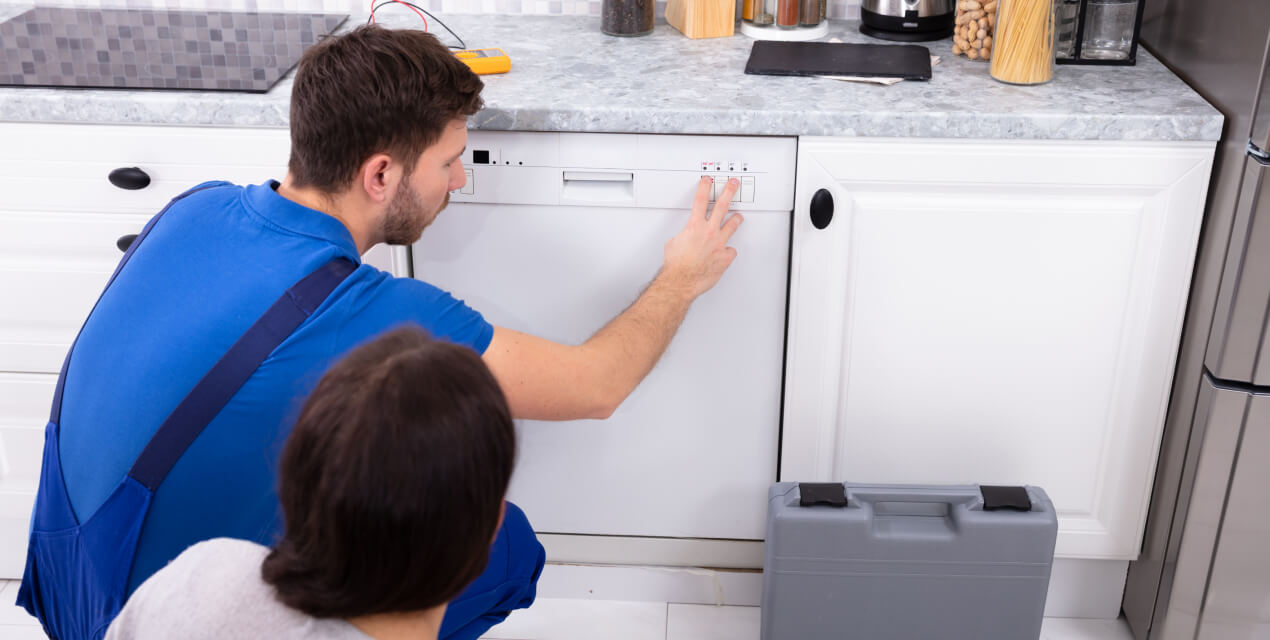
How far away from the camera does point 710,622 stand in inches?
79.6

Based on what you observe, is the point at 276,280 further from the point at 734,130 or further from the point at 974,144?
the point at 974,144

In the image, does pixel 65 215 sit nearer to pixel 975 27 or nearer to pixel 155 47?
pixel 155 47

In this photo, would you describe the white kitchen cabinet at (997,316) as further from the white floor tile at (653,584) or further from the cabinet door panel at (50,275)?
the cabinet door panel at (50,275)

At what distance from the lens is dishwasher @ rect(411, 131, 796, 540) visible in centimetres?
170

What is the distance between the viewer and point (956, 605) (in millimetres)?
1793

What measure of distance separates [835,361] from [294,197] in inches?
34.9

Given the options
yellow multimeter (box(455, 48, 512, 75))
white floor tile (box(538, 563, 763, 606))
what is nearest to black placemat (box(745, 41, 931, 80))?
yellow multimeter (box(455, 48, 512, 75))

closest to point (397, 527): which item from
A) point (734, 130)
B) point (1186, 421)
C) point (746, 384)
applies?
point (734, 130)

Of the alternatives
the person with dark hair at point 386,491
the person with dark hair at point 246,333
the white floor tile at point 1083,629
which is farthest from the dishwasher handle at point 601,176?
the white floor tile at point 1083,629

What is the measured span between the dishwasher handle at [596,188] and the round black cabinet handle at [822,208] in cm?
27

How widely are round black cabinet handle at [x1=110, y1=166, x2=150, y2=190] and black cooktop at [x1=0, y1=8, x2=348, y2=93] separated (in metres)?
0.12

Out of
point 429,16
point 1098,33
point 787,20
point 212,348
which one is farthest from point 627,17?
point 212,348

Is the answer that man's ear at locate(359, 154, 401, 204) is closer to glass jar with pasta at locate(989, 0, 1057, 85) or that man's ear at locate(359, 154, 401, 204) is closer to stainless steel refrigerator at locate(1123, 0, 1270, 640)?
glass jar with pasta at locate(989, 0, 1057, 85)

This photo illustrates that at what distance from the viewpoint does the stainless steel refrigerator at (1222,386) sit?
158 centimetres
